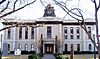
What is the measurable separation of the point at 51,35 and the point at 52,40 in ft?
5.45

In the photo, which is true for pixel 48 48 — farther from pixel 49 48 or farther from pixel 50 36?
pixel 50 36

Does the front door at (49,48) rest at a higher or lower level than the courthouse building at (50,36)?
lower

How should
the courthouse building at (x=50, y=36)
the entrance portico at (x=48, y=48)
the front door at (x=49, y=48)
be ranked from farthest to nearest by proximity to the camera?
1. the front door at (x=49, y=48)
2. the entrance portico at (x=48, y=48)
3. the courthouse building at (x=50, y=36)

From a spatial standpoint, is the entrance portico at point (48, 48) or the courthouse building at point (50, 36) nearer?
the courthouse building at point (50, 36)

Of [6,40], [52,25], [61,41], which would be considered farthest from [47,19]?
[6,40]

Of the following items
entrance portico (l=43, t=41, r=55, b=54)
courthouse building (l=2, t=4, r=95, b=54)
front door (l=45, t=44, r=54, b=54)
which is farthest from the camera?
front door (l=45, t=44, r=54, b=54)

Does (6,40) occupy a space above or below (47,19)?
below

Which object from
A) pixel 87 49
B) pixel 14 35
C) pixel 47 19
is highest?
pixel 47 19

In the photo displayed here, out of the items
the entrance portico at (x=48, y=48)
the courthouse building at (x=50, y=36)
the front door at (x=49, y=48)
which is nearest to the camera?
the courthouse building at (x=50, y=36)

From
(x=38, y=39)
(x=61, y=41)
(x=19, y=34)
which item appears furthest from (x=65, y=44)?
(x=19, y=34)

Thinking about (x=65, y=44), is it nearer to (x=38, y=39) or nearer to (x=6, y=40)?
(x=38, y=39)

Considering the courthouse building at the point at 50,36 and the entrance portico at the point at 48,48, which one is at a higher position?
A: the courthouse building at the point at 50,36

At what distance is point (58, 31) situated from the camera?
68750 millimetres

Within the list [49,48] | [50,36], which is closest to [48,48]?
[49,48]
